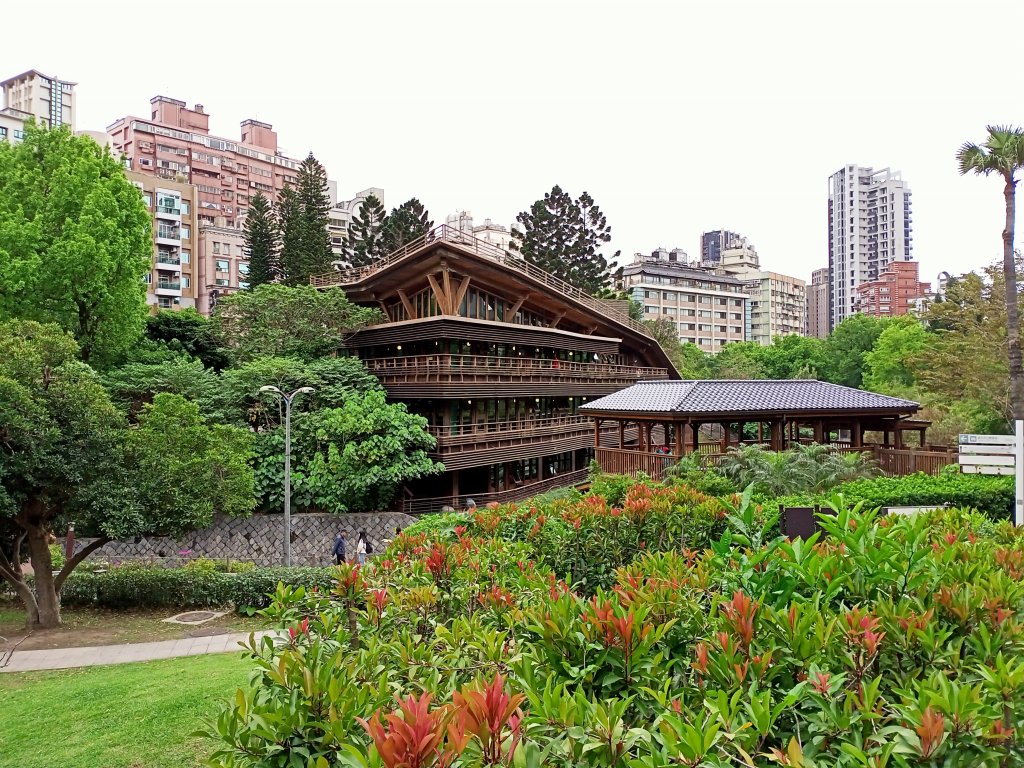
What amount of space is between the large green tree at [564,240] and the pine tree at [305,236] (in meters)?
14.0

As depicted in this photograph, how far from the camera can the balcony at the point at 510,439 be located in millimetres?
28734

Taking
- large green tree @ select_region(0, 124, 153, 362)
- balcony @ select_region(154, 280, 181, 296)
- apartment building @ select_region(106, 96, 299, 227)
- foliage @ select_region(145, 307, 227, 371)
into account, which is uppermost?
apartment building @ select_region(106, 96, 299, 227)

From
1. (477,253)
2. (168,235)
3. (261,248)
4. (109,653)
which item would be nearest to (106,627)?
(109,653)

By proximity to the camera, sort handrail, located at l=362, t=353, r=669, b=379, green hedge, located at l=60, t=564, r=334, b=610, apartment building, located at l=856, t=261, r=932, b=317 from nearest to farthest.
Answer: green hedge, located at l=60, t=564, r=334, b=610 < handrail, located at l=362, t=353, r=669, b=379 < apartment building, located at l=856, t=261, r=932, b=317

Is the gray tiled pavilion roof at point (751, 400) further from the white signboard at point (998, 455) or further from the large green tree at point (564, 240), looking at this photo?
the large green tree at point (564, 240)

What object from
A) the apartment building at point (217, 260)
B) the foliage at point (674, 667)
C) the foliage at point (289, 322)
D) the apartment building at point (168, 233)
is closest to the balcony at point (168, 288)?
the apartment building at point (168, 233)

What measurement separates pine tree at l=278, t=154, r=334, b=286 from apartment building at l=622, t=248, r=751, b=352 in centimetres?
4860

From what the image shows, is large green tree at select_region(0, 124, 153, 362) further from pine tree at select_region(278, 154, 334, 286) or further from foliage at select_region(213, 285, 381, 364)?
pine tree at select_region(278, 154, 334, 286)

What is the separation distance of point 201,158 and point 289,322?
2320 inches

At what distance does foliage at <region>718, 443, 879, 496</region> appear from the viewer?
16.5 m

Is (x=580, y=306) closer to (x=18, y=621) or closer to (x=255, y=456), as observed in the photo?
(x=255, y=456)

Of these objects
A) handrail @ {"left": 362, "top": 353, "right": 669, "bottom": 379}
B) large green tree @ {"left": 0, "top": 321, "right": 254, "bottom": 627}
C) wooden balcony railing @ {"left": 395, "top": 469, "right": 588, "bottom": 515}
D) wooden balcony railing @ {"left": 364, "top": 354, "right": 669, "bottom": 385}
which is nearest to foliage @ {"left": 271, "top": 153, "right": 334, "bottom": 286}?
handrail @ {"left": 362, "top": 353, "right": 669, "bottom": 379}

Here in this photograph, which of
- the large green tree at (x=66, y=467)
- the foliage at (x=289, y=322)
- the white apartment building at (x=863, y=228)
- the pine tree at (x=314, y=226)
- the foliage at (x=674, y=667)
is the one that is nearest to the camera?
the foliage at (x=674, y=667)

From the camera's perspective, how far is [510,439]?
1292 inches
